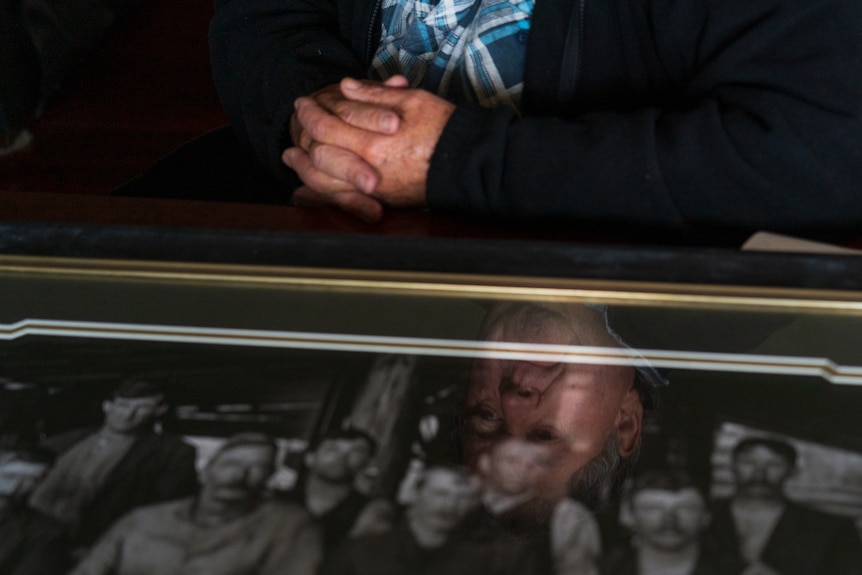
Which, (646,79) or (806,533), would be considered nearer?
(806,533)

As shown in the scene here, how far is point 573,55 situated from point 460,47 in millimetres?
153

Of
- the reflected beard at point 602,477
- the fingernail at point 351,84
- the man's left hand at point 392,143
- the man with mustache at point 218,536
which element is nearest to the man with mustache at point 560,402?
the reflected beard at point 602,477

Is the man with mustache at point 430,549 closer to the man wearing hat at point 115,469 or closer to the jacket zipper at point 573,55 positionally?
the man wearing hat at point 115,469

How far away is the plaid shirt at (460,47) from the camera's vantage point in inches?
35.3

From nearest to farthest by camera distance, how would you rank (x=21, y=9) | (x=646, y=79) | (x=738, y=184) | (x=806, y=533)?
(x=806, y=533) < (x=738, y=184) < (x=646, y=79) < (x=21, y=9)

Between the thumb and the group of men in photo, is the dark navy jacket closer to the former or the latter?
the thumb

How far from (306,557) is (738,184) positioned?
461 mm

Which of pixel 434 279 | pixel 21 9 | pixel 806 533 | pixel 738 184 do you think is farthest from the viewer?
pixel 21 9

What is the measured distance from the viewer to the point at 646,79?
2.77 feet

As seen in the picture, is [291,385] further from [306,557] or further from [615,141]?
[615,141]

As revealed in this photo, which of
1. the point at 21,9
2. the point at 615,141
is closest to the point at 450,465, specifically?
the point at 615,141

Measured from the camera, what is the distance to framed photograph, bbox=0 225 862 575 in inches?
17.1

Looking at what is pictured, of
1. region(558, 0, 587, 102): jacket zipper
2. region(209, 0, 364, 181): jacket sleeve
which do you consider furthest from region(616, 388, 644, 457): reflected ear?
region(209, 0, 364, 181): jacket sleeve

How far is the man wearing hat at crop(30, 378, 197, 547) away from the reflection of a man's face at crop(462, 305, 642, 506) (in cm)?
18
